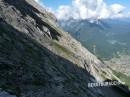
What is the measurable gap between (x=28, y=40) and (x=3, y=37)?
13.8 metres

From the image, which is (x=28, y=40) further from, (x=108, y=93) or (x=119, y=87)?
(x=119, y=87)

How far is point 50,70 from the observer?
228ft

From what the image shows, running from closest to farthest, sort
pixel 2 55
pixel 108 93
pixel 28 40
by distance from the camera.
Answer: pixel 2 55 < pixel 28 40 < pixel 108 93

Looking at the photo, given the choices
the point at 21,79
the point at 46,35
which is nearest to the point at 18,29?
the point at 46,35

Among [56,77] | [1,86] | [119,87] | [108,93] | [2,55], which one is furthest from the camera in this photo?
[119,87]

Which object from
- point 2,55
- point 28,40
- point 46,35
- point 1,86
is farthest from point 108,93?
point 1,86

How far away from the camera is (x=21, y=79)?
170 ft

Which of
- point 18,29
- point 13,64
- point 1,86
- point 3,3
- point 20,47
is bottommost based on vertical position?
point 1,86

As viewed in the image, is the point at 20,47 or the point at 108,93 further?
the point at 108,93

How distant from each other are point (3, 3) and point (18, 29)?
477 inches

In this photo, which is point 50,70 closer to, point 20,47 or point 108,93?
point 20,47

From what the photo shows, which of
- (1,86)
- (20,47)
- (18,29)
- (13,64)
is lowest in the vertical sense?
(1,86)

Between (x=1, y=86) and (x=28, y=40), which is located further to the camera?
(x=28, y=40)

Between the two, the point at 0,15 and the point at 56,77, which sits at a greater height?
the point at 0,15
